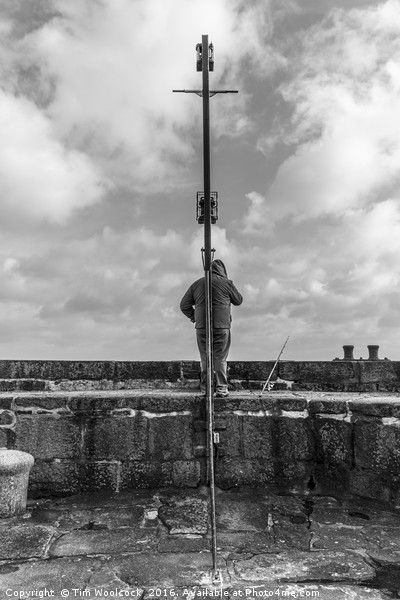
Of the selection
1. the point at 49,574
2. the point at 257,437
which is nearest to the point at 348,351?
the point at 257,437

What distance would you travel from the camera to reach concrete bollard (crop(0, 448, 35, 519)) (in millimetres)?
4516

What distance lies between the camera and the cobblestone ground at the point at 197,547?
317 centimetres

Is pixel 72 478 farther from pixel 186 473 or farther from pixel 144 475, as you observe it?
pixel 186 473

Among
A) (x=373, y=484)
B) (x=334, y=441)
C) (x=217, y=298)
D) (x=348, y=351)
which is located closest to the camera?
(x=373, y=484)

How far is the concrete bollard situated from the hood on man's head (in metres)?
3.02

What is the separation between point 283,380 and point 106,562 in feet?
12.9

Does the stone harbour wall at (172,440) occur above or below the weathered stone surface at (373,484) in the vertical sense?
above

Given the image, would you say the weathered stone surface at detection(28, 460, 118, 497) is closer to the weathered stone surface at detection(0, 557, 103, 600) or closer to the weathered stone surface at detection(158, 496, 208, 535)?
the weathered stone surface at detection(158, 496, 208, 535)

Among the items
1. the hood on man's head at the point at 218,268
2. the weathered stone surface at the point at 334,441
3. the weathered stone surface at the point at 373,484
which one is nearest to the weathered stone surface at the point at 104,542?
the weathered stone surface at the point at 334,441

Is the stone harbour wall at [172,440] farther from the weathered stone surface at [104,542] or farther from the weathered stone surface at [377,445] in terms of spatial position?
the weathered stone surface at [104,542]

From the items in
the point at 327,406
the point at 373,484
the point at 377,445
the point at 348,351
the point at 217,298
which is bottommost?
the point at 373,484

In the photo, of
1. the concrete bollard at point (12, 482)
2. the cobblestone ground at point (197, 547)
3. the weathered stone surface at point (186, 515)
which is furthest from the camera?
the concrete bollard at point (12, 482)

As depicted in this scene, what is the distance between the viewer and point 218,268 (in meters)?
6.20

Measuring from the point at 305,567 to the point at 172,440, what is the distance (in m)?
2.14
